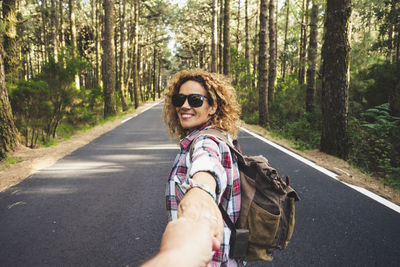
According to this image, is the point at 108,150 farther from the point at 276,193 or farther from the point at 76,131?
the point at 276,193

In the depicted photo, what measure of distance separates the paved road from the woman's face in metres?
1.77

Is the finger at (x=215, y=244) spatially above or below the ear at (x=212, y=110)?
below

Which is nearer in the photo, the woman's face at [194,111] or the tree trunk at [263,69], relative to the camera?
the woman's face at [194,111]

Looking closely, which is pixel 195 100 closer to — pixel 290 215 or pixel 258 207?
pixel 258 207

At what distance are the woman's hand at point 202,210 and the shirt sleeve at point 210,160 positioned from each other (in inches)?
7.8

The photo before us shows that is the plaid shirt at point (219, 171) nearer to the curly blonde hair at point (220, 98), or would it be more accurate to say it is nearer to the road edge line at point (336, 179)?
the curly blonde hair at point (220, 98)

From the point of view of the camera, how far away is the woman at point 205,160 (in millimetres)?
1048

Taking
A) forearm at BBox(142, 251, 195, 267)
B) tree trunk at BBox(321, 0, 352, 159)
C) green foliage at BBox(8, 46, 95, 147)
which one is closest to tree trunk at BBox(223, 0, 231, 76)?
green foliage at BBox(8, 46, 95, 147)

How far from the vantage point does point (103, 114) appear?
61.2 ft

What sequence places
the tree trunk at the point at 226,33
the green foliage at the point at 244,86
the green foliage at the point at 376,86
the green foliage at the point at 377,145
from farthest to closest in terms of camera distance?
the green foliage at the point at 244,86
the tree trunk at the point at 226,33
the green foliage at the point at 376,86
the green foliage at the point at 377,145

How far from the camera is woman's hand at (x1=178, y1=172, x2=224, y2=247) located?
2.98ft

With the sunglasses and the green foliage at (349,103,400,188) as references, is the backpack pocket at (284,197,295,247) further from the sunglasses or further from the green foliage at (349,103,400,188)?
the green foliage at (349,103,400,188)

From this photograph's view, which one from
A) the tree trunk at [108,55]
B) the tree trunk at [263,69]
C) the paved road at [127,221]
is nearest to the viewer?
the paved road at [127,221]

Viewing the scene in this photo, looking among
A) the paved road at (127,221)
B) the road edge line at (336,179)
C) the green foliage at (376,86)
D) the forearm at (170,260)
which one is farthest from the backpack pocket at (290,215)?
the green foliage at (376,86)
